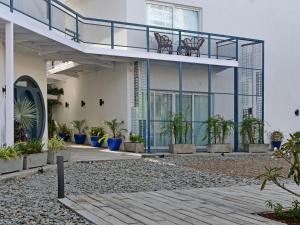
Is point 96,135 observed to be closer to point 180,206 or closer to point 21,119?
point 21,119

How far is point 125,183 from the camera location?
31.1 feet

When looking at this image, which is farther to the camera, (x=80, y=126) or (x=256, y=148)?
(x=80, y=126)

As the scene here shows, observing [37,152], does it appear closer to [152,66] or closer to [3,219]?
[3,219]

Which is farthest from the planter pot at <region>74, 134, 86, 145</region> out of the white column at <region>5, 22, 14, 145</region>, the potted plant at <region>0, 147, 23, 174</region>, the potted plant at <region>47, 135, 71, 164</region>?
the potted plant at <region>0, 147, 23, 174</region>

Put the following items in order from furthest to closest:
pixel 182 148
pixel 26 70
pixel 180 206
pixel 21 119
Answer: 1. pixel 182 148
2. pixel 26 70
3. pixel 21 119
4. pixel 180 206

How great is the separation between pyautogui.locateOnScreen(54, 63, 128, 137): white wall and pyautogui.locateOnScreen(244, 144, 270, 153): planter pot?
16.9ft

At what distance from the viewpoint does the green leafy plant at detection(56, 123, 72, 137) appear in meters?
21.6

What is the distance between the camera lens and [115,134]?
17.2m

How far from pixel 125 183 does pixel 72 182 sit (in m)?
1.10

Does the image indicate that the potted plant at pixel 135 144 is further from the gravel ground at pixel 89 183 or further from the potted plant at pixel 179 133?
the gravel ground at pixel 89 183

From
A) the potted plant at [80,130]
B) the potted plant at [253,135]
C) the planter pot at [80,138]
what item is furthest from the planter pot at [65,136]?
the potted plant at [253,135]

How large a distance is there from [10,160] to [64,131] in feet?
38.6

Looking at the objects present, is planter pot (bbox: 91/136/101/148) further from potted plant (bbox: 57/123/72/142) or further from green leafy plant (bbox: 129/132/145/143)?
potted plant (bbox: 57/123/72/142)

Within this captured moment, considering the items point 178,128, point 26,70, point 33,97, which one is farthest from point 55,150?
point 178,128
